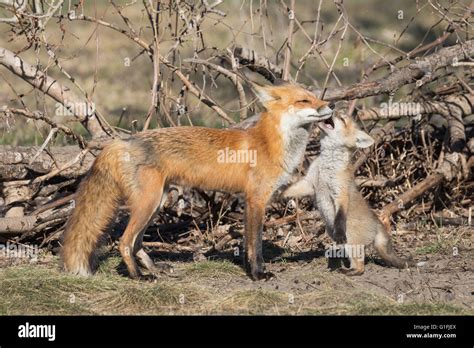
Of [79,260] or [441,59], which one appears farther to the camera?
[441,59]

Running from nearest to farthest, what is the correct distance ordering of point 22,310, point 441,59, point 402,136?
point 22,310 < point 441,59 < point 402,136

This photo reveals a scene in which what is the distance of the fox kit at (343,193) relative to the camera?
7.97m

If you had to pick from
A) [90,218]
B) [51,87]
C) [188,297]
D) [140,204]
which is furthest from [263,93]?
[51,87]

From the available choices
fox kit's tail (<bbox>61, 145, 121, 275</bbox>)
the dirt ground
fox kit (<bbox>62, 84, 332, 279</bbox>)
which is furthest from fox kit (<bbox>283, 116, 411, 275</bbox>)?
fox kit's tail (<bbox>61, 145, 121, 275</bbox>)

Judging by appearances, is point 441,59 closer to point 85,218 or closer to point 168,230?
point 168,230

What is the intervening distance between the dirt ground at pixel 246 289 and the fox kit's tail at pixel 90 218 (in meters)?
0.18

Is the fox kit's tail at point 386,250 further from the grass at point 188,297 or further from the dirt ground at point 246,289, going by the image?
the grass at point 188,297

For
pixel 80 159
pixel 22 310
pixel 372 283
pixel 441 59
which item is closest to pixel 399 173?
pixel 441 59

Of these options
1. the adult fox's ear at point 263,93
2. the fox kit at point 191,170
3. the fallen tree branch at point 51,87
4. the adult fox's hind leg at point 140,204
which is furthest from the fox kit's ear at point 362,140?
the fallen tree branch at point 51,87

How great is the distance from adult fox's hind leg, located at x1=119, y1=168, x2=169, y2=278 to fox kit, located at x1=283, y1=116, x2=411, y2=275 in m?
1.30

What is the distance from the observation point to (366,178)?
10.0m

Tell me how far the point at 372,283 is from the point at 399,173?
288 cm

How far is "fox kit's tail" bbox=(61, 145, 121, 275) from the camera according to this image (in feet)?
24.9

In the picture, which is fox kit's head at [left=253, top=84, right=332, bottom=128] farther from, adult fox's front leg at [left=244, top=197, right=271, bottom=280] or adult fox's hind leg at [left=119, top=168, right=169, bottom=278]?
adult fox's hind leg at [left=119, top=168, right=169, bottom=278]
